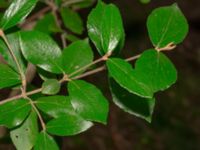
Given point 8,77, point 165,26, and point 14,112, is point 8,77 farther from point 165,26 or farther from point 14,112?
point 165,26

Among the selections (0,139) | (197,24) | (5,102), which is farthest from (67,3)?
(197,24)

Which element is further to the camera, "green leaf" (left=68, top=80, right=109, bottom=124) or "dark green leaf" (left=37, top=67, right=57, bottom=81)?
"dark green leaf" (left=37, top=67, right=57, bottom=81)

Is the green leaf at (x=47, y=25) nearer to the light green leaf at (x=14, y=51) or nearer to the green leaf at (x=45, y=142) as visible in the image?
the light green leaf at (x=14, y=51)

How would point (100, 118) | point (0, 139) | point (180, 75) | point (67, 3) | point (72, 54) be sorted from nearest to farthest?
point (100, 118)
point (72, 54)
point (0, 139)
point (67, 3)
point (180, 75)

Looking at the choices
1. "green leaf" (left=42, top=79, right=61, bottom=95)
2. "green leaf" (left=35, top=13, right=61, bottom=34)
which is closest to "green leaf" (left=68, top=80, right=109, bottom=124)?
"green leaf" (left=42, top=79, right=61, bottom=95)

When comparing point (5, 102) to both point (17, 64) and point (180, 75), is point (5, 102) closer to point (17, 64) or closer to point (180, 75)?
point (17, 64)

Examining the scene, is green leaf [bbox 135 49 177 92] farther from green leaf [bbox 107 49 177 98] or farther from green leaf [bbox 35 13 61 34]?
green leaf [bbox 35 13 61 34]
